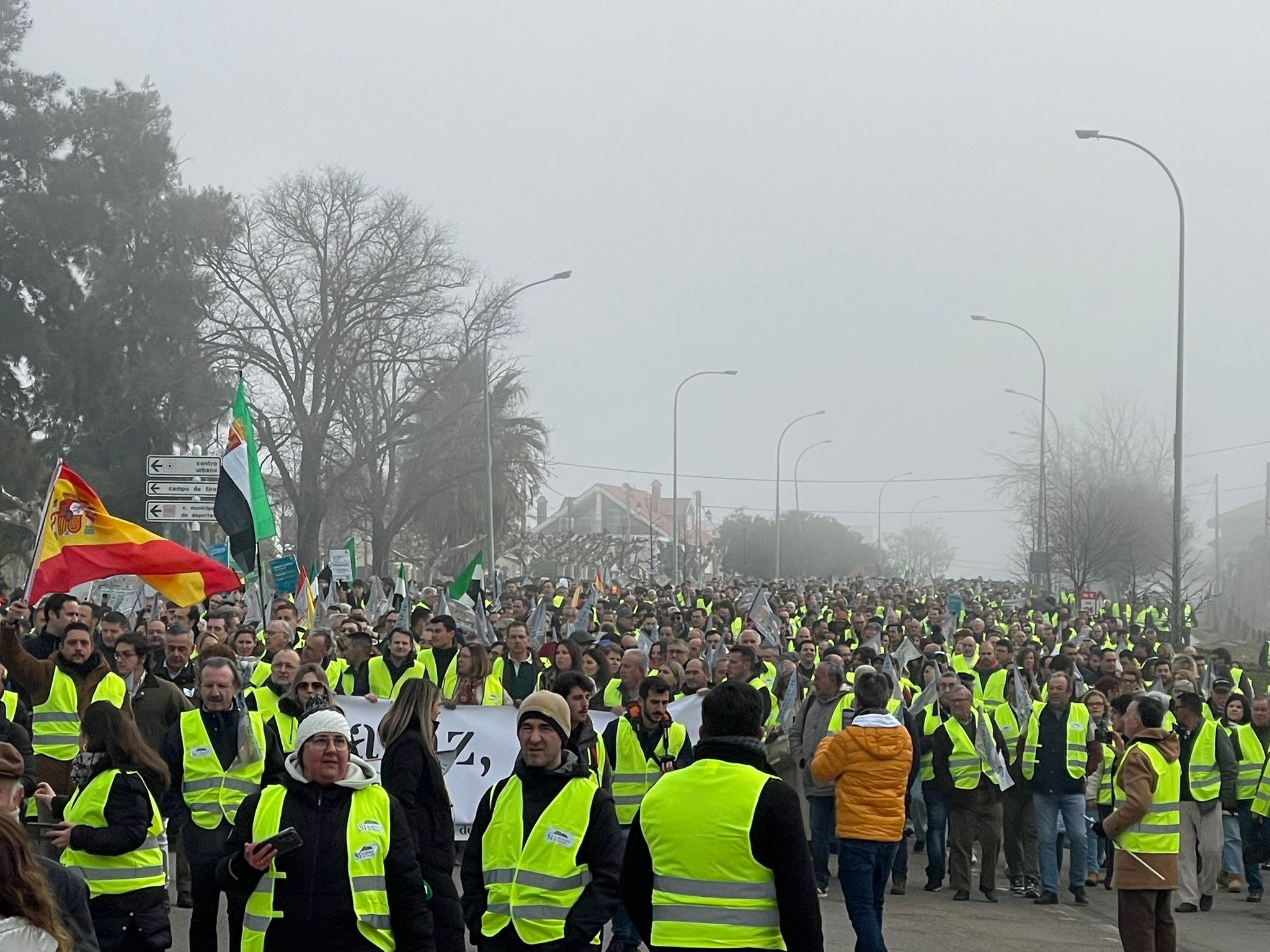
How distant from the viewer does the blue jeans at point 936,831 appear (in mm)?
13852

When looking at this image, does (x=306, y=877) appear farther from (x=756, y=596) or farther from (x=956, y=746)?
(x=756, y=596)

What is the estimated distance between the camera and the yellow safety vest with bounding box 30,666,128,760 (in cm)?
956

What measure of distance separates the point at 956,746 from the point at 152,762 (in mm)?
8280

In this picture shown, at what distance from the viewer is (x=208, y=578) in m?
14.9

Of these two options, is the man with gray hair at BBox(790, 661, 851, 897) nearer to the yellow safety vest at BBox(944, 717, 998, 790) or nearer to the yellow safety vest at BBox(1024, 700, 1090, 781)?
the yellow safety vest at BBox(944, 717, 998, 790)

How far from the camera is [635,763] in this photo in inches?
392

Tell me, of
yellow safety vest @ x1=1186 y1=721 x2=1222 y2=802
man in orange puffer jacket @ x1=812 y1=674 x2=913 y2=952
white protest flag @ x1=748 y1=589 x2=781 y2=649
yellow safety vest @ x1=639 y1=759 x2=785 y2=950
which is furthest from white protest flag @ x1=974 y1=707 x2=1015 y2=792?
white protest flag @ x1=748 y1=589 x2=781 y2=649

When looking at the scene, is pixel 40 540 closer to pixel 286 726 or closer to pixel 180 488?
pixel 286 726

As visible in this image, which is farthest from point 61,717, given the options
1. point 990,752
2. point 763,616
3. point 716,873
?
point 763,616

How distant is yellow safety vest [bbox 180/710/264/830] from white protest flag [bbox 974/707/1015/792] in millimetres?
6677

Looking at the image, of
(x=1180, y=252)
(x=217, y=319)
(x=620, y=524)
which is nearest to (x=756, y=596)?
(x=1180, y=252)

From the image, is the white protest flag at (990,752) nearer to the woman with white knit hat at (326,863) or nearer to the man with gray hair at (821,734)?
the man with gray hair at (821,734)

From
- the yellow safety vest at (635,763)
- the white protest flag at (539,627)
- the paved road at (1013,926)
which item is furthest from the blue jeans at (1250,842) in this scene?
the white protest flag at (539,627)

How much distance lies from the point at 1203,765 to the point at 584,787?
879cm
